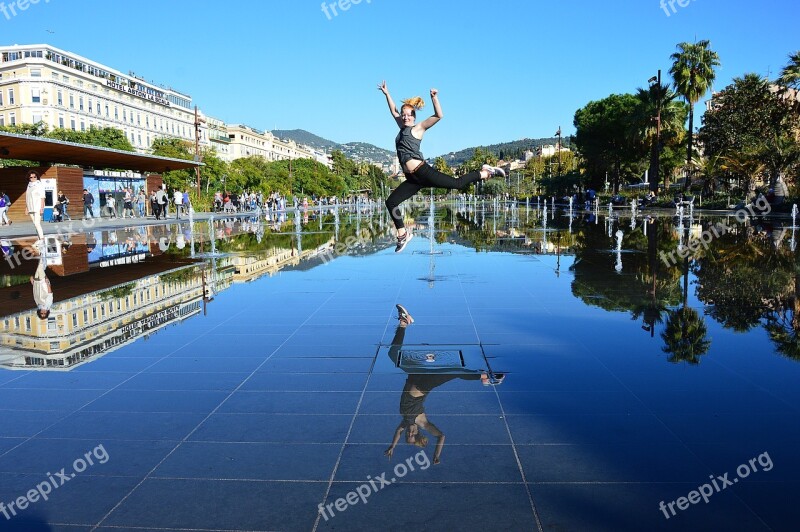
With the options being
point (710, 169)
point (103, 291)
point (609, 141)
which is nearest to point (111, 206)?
point (103, 291)

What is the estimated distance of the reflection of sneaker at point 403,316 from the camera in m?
6.59

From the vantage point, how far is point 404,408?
3910mm

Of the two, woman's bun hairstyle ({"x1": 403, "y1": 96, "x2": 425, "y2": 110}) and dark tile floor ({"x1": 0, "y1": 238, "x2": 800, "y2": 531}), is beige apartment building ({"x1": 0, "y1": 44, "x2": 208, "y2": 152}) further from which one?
dark tile floor ({"x1": 0, "y1": 238, "x2": 800, "y2": 531})

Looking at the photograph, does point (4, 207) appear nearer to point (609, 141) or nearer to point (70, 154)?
point (70, 154)

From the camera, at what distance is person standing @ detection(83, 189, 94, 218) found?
32.6 m

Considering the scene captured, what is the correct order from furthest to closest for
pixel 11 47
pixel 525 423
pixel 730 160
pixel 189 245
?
pixel 11 47, pixel 730 160, pixel 189 245, pixel 525 423

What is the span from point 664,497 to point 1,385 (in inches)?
176

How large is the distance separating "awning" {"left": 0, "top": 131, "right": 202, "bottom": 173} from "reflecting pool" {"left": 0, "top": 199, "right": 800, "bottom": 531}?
18037 mm

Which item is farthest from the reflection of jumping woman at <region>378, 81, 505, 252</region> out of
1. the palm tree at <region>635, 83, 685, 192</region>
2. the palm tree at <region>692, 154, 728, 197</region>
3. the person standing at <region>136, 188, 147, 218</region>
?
the palm tree at <region>635, 83, 685, 192</region>

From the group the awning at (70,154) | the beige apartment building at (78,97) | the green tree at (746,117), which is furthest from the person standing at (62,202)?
the beige apartment building at (78,97)

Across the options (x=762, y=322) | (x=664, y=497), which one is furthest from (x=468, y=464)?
(x=762, y=322)

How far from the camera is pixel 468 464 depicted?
10.2 feet

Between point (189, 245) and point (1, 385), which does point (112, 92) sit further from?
point (1, 385)

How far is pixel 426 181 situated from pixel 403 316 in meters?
1.87
